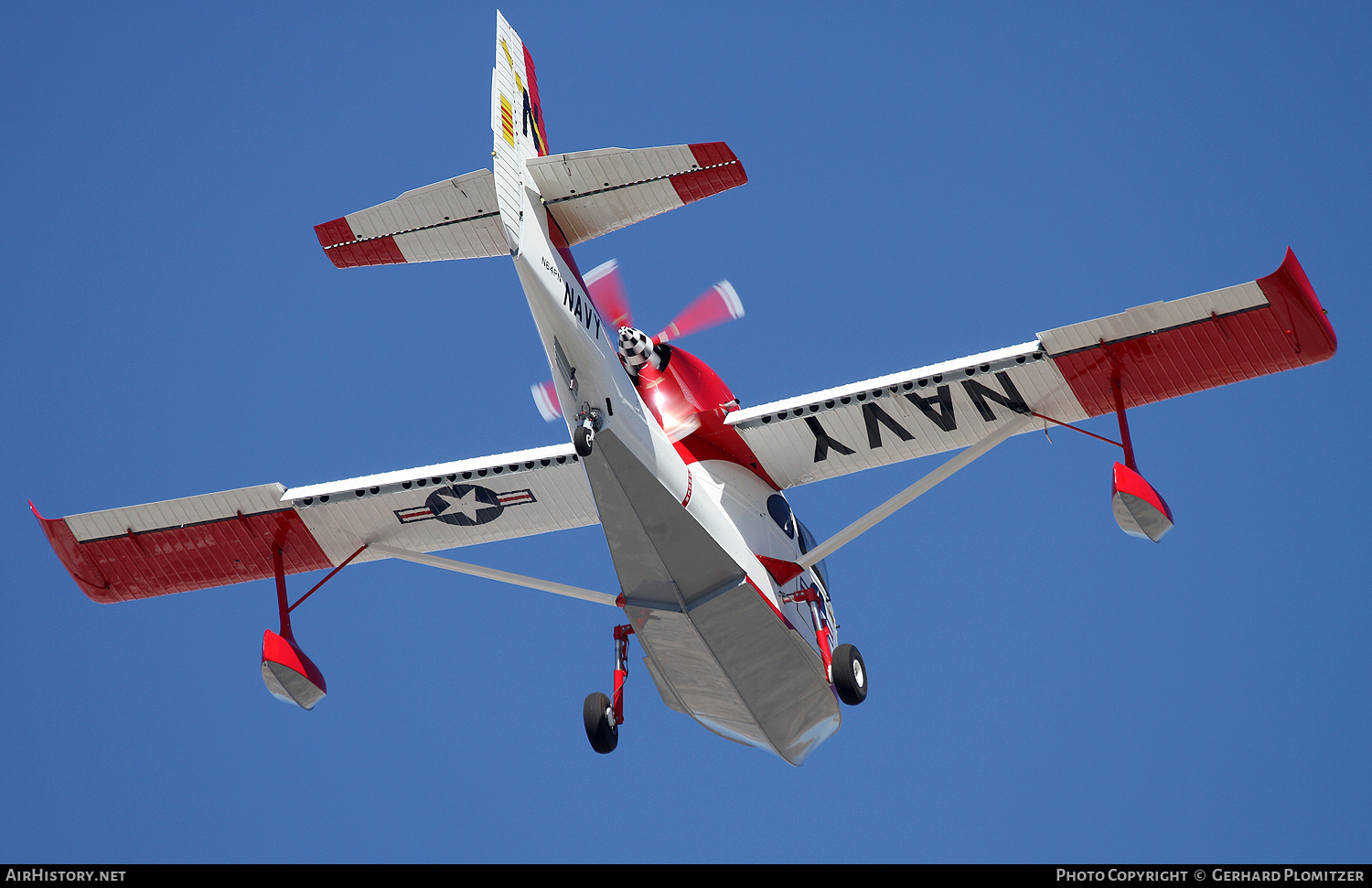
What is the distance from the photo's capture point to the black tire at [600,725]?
54.8ft

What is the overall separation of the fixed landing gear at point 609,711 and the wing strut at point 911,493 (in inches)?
93.4

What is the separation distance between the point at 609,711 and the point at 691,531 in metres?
3.12

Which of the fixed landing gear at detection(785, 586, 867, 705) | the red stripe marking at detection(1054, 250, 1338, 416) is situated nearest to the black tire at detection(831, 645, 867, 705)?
the fixed landing gear at detection(785, 586, 867, 705)

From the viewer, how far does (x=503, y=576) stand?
56.5 ft

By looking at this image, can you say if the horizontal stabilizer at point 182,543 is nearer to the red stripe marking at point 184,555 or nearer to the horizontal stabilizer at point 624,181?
the red stripe marking at point 184,555

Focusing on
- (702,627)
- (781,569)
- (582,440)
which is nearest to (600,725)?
(702,627)

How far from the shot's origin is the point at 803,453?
17.9 meters

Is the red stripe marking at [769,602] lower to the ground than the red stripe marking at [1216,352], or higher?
lower

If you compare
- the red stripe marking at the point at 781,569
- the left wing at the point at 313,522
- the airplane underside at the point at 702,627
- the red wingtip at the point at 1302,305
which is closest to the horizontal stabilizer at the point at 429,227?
the left wing at the point at 313,522

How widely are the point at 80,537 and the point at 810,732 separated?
9.56 meters

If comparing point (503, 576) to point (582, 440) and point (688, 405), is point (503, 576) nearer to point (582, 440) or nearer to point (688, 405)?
point (688, 405)
